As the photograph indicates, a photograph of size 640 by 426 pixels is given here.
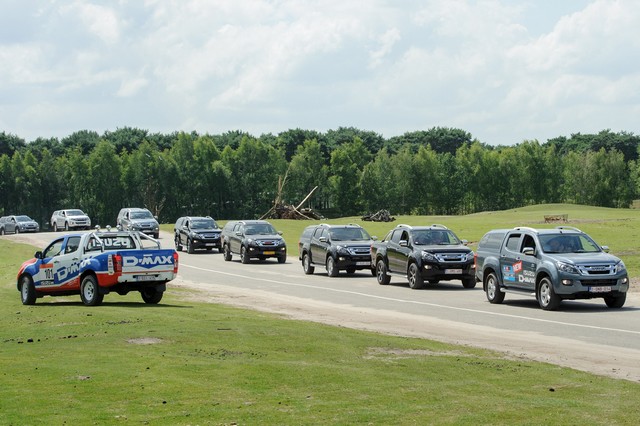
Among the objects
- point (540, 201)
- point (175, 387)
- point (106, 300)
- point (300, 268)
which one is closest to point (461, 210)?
point (540, 201)

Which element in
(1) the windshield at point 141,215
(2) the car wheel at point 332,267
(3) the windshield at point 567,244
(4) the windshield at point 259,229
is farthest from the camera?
(1) the windshield at point 141,215

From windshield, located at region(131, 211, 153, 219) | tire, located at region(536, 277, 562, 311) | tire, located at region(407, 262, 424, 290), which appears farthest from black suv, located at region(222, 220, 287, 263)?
tire, located at region(536, 277, 562, 311)

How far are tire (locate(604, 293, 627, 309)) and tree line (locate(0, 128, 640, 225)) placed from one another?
3654 inches

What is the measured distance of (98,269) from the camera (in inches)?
878

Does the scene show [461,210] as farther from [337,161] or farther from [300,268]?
[300,268]

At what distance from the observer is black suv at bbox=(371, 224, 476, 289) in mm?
29734

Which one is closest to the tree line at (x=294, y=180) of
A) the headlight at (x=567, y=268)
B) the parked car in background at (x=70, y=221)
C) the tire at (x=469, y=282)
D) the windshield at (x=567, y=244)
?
the parked car in background at (x=70, y=221)

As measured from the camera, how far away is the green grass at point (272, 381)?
9977 mm

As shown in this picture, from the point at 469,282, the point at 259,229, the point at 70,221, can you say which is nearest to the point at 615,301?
the point at 469,282

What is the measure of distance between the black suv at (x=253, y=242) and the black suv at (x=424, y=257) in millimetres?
11909

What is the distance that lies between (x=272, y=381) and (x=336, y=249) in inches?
941

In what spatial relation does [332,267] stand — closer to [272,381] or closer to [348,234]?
[348,234]

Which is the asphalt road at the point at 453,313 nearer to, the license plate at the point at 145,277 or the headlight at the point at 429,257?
the headlight at the point at 429,257

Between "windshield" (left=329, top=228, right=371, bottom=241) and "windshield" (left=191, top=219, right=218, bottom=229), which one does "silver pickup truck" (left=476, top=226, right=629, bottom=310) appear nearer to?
"windshield" (left=329, top=228, right=371, bottom=241)
